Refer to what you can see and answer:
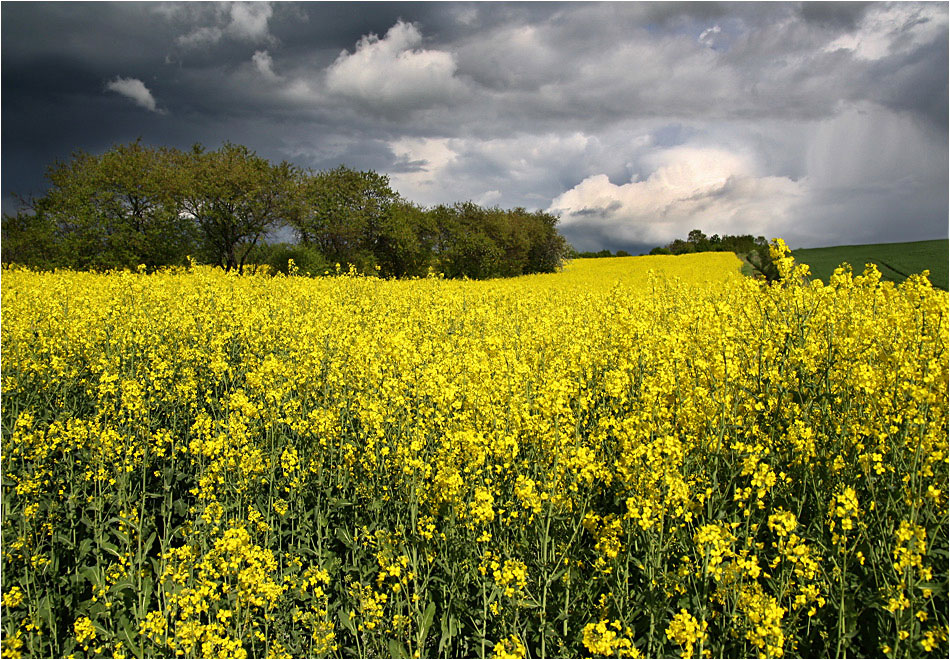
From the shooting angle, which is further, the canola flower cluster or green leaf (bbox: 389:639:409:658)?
green leaf (bbox: 389:639:409:658)

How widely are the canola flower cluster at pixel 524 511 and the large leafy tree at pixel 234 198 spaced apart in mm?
27120

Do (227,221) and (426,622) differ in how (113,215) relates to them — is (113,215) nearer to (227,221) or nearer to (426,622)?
(227,221)

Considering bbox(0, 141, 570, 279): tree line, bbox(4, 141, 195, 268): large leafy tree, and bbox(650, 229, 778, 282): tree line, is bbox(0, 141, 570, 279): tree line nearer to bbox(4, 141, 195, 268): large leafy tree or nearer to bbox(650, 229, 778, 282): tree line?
bbox(4, 141, 195, 268): large leafy tree

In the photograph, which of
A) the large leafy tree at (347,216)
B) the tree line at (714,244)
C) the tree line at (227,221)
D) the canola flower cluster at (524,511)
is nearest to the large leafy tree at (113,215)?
the tree line at (227,221)

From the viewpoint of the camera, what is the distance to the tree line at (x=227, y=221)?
88.8ft

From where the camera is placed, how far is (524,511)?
11.3 feet

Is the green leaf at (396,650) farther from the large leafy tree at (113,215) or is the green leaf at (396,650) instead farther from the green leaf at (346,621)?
the large leafy tree at (113,215)

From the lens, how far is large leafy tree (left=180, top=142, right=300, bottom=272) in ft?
97.5

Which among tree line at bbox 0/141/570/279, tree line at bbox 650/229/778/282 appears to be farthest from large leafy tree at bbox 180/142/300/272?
tree line at bbox 650/229/778/282

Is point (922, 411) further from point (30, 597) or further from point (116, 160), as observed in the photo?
point (116, 160)

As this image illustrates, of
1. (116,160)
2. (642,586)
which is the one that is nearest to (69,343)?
(642,586)

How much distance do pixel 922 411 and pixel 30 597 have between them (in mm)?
6265

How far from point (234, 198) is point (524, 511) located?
3175 cm

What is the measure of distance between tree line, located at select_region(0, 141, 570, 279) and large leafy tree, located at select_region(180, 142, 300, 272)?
60 millimetres
